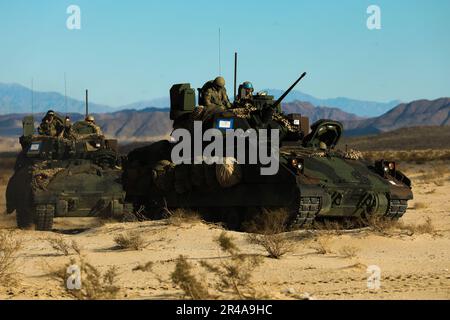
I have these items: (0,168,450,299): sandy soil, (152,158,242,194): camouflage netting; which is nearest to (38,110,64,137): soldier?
(152,158,242,194): camouflage netting

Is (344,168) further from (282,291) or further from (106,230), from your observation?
(282,291)

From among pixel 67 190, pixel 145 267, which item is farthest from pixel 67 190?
pixel 145 267

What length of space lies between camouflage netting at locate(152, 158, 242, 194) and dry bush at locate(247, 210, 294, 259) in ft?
3.14

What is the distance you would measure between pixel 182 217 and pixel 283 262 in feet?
16.9

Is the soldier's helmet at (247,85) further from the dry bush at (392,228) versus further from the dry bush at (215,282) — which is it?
the dry bush at (215,282)

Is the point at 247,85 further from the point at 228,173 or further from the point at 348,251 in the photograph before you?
the point at 348,251

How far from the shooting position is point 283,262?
1255cm

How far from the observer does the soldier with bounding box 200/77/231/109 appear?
63.9 ft

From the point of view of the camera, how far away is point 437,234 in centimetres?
1625

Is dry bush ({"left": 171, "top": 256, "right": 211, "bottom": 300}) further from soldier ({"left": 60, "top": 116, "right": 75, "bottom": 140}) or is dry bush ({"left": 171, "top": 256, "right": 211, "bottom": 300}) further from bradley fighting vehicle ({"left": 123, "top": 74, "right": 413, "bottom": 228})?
soldier ({"left": 60, "top": 116, "right": 75, "bottom": 140})

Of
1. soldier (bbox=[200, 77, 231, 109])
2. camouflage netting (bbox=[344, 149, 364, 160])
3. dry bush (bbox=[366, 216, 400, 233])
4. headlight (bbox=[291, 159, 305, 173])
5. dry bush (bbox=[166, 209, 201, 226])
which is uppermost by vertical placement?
soldier (bbox=[200, 77, 231, 109])

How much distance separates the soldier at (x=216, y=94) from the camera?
1947 centimetres

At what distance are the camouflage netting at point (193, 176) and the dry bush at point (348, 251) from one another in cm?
341

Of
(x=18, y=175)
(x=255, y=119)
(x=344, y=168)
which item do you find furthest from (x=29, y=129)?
(x=344, y=168)
